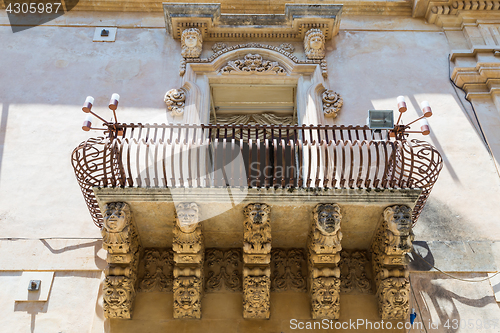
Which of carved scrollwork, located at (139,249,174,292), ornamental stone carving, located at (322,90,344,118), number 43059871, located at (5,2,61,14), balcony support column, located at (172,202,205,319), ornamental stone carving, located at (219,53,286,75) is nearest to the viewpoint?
balcony support column, located at (172,202,205,319)

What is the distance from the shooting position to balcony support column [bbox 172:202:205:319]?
248 inches

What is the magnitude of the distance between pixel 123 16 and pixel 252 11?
226cm

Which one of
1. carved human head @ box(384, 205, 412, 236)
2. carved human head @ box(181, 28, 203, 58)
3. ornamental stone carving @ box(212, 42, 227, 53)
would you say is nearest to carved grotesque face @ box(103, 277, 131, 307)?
carved human head @ box(384, 205, 412, 236)

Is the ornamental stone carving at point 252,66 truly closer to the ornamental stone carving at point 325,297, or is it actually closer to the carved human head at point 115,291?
the ornamental stone carving at point 325,297

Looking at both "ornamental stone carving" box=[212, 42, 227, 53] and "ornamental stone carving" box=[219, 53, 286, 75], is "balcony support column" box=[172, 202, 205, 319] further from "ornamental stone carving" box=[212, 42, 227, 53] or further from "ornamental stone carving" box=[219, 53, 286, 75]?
"ornamental stone carving" box=[212, 42, 227, 53]

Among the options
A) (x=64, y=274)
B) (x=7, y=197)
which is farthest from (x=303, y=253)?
(x=7, y=197)

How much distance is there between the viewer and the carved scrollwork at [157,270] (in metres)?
6.62

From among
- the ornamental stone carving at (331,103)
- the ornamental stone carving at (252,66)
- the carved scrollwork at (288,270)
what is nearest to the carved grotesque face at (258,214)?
the carved scrollwork at (288,270)

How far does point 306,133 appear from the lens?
25.2 feet

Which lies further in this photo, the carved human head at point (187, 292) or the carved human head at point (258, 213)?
the carved human head at point (187, 292)

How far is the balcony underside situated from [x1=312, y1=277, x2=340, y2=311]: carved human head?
62 centimetres

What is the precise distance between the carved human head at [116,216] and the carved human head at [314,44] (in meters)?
4.23

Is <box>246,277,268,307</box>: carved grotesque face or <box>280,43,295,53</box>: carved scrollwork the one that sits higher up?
<box>280,43,295,53</box>: carved scrollwork

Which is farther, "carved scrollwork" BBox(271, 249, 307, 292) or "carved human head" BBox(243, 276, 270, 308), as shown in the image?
"carved scrollwork" BBox(271, 249, 307, 292)
